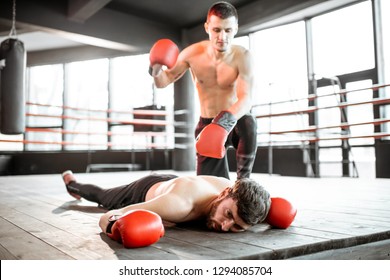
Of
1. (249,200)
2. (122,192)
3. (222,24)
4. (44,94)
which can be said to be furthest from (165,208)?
(44,94)

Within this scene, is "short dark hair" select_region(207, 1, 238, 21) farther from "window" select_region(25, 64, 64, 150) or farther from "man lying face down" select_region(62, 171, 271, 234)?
"window" select_region(25, 64, 64, 150)

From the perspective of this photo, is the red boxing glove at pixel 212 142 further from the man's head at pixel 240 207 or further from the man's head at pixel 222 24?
the man's head at pixel 222 24

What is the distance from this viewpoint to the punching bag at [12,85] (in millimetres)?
3781

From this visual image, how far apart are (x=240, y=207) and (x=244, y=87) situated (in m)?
0.91

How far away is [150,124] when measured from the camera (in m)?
6.15

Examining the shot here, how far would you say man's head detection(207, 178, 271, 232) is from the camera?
51.3 inches

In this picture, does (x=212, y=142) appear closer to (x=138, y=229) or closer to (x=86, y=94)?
(x=138, y=229)

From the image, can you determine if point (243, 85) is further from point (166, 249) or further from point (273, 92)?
point (273, 92)

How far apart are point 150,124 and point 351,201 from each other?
4.24 m

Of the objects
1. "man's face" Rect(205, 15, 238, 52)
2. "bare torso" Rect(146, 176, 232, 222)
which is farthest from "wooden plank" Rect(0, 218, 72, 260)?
"man's face" Rect(205, 15, 238, 52)

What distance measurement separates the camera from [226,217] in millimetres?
1374

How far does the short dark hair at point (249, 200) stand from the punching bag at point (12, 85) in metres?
3.23

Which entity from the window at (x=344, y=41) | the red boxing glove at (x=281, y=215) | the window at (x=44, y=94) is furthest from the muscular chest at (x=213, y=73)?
the window at (x=44, y=94)
